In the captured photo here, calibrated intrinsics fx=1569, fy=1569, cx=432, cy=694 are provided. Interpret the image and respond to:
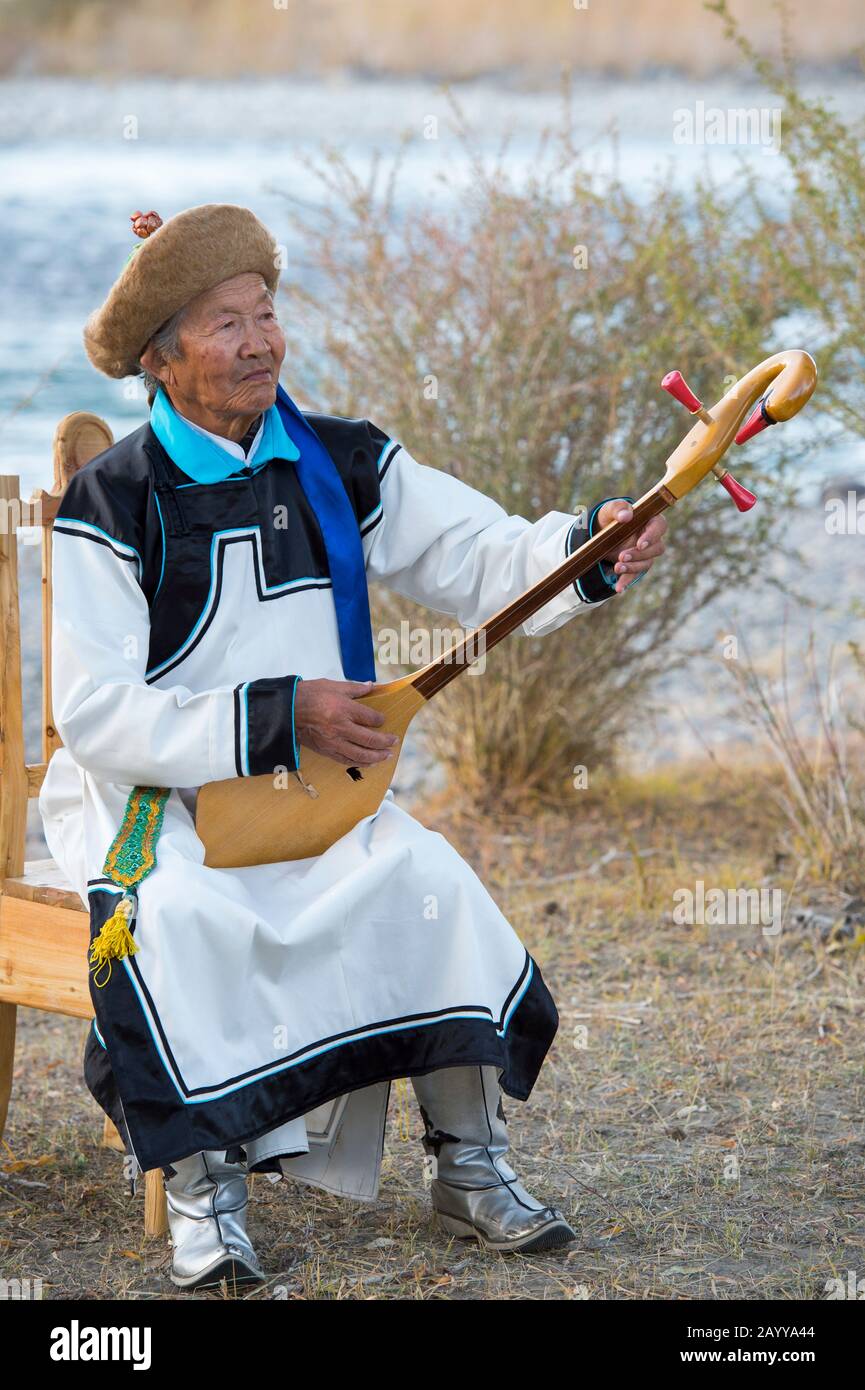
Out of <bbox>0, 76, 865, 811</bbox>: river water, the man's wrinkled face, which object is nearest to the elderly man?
the man's wrinkled face

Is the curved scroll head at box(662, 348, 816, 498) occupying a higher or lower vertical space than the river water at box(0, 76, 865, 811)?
lower

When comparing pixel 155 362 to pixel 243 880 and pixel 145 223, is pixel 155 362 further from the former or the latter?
pixel 243 880

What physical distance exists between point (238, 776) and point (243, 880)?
175 mm

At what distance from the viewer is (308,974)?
235cm

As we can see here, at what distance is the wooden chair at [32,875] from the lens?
2602 mm

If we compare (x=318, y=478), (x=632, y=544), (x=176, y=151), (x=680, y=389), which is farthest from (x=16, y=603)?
(x=176, y=151)

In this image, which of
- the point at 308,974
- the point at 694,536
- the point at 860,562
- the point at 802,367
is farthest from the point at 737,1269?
the point at 860,562

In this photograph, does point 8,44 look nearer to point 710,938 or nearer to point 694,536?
point 694,536

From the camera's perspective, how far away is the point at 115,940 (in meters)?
2.26

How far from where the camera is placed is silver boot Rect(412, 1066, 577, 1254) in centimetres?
244

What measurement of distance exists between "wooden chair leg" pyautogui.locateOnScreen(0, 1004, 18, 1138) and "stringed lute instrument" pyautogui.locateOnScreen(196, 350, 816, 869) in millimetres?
709

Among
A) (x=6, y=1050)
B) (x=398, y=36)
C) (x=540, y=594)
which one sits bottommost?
(x=6, y=1050)

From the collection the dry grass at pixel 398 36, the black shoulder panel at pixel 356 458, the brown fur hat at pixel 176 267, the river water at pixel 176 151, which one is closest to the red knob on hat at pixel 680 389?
the black shoulder panel at pixel 356 458

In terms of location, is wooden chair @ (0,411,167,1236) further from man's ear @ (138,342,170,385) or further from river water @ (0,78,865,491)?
river water @ (0,78,865,491)
